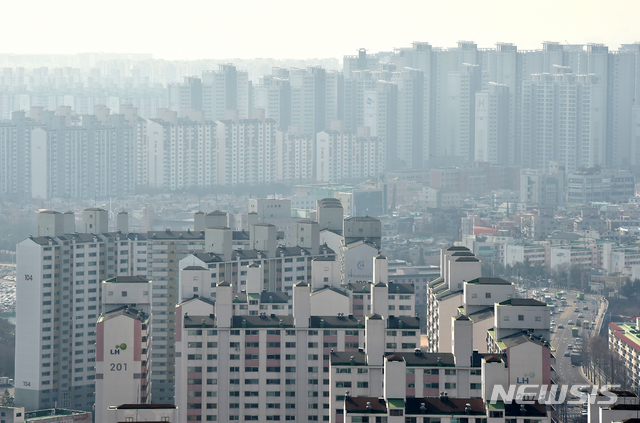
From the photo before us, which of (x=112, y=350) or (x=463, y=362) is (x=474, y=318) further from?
(x=112, y=350)

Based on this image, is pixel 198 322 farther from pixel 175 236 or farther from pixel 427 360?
pixel 175 236

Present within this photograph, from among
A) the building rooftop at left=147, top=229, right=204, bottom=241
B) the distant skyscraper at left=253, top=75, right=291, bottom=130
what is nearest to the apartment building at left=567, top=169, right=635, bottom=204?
the distant skyscraper at left=253, top=75, right=291, bottom=130

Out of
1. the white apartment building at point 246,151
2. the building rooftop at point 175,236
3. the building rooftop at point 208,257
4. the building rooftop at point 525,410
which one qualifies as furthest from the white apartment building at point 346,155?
the building rooftop at point 525,410

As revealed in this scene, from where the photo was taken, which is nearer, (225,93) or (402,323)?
(402,323)

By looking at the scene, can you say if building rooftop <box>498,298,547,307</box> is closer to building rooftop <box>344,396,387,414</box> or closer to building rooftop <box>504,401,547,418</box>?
building rooftop <box>504,401,547,418</box>

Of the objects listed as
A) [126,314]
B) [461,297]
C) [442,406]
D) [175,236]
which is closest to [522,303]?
[461,297]

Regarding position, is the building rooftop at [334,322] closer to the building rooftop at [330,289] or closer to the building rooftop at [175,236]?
the building rooftop at [330,289]

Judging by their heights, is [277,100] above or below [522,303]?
above
